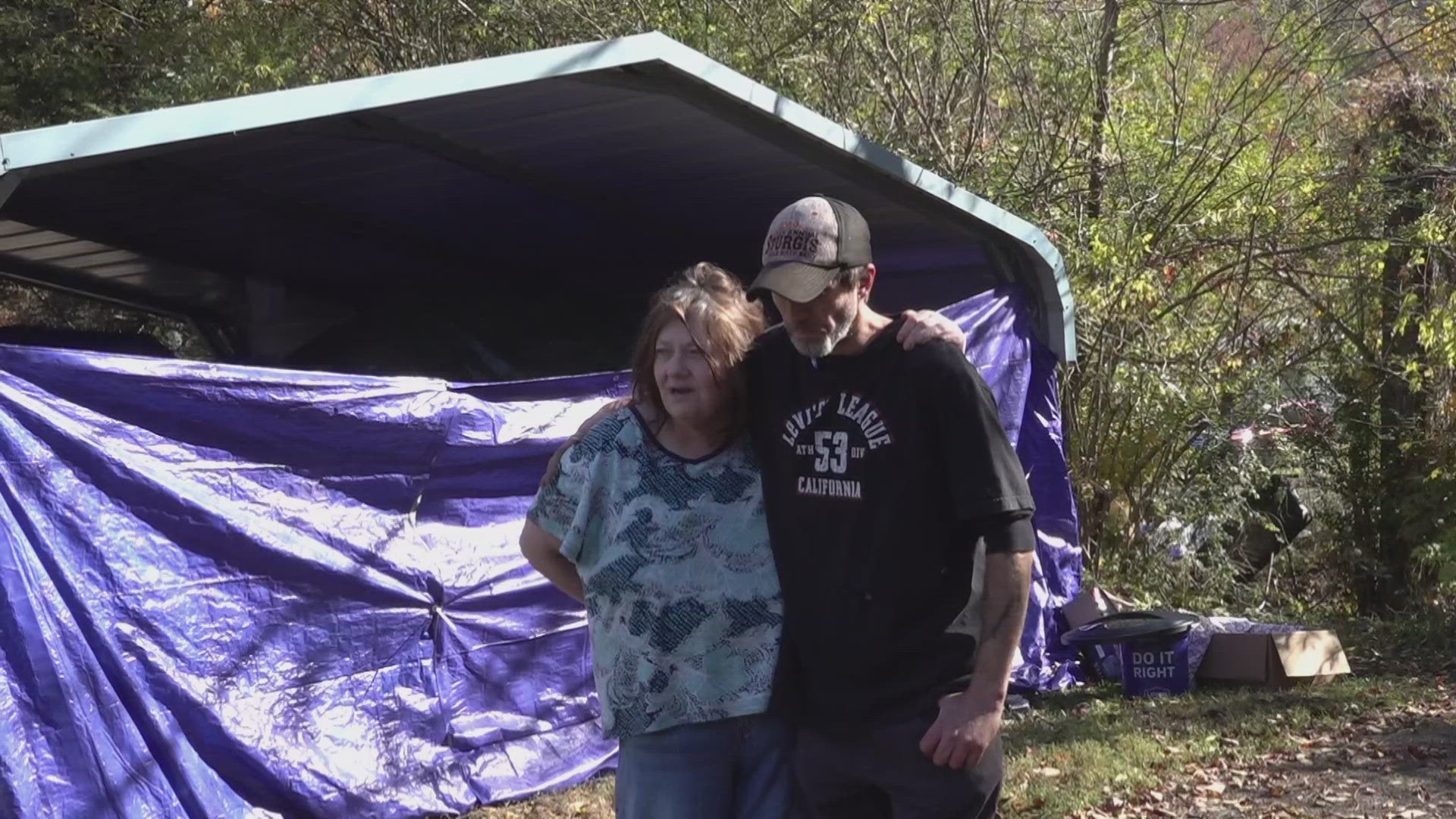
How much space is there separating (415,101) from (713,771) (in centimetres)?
376

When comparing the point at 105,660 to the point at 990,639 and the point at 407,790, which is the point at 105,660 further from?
the point at 990,639

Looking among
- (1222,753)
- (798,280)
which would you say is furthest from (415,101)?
(1222,753)

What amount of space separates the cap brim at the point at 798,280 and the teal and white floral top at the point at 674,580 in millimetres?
343

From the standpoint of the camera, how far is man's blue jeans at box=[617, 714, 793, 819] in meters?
2.84

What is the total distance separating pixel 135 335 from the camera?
11242 mm

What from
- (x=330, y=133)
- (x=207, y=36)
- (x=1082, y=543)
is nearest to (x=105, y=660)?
(x=330, y=133)

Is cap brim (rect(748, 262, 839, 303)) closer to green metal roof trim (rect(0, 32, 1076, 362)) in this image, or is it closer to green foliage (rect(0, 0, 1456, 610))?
green metal roof trim (rect(0, 32, 1076, 362))

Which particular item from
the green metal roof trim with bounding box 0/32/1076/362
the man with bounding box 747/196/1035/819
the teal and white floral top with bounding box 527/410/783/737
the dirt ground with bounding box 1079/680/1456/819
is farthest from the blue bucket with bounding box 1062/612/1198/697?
the teal and white floral top with bounding box 527/410/783/737

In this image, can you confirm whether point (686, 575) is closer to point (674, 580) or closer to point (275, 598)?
point (674, 580)

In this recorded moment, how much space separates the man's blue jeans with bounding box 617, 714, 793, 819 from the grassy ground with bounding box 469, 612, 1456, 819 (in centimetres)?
304

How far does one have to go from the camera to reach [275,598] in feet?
17.8

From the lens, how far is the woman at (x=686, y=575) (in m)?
2.85

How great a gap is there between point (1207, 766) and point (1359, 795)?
646 millimetres

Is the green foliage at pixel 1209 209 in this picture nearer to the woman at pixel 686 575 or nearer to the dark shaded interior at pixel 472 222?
the dark shaded interior at pixel 472 222
